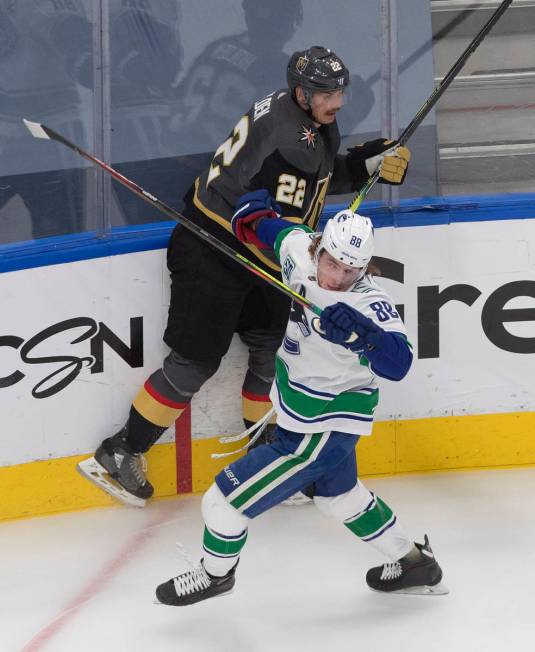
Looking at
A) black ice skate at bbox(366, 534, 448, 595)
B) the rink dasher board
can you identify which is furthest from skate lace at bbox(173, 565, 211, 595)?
the rink dasher board

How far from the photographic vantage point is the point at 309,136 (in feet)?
11.5

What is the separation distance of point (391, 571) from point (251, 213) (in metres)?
1.02

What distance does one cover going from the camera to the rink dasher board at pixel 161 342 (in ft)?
12.2

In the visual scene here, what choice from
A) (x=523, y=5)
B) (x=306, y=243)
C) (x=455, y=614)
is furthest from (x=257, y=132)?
(x=455, y=614)

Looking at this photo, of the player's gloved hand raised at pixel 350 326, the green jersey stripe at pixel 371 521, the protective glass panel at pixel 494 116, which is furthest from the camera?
the protective glass panel at pixel 494 116

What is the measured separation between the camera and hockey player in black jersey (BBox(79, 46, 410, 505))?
3498 mm

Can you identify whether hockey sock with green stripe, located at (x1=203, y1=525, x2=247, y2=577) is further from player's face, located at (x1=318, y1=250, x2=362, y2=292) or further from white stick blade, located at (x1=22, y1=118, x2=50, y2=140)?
white stick blade, located at (x1=22, y1=118, x2=50, y2=140)

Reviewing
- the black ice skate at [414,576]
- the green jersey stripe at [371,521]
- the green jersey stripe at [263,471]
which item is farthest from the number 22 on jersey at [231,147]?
the black ice skate at [414,576]

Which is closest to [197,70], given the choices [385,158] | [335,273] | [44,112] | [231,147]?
[231,147]

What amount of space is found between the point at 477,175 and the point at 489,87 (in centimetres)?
30

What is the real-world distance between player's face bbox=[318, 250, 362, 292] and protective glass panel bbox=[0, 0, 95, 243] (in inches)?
41.3

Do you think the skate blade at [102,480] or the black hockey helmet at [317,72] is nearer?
the black hockey helmet at [317,72]

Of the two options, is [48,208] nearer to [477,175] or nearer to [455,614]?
[477,175]

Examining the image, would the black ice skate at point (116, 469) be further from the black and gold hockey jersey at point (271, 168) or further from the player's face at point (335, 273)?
the player's face at point (335, 273)
